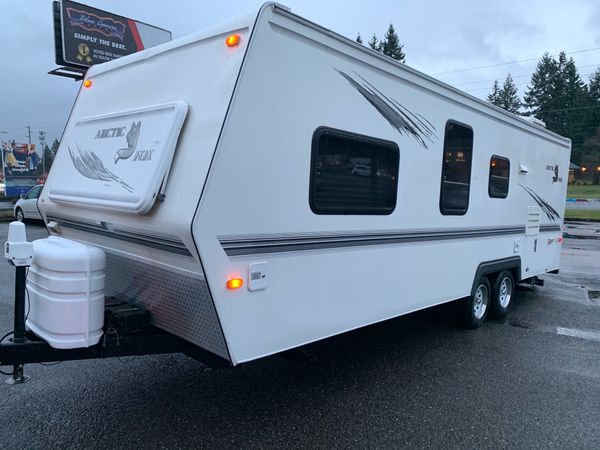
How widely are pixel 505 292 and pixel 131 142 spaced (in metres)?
5.37

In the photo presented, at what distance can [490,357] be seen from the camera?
495 cm

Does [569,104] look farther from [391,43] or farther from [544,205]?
[544,205]

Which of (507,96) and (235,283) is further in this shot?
(507,96)

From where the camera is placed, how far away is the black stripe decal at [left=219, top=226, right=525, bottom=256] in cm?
281

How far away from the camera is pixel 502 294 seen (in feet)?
20.9

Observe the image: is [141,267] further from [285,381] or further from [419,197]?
[419,197]

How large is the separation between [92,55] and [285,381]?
1626 cm

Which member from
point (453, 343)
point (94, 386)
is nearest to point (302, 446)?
point (94, 386)

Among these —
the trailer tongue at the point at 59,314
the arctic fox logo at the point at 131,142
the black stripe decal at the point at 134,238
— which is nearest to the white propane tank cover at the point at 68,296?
the trailer tongue at the point at 59,314

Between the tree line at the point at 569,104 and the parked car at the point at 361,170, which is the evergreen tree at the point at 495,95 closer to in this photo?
the tree line at the point at 569,104

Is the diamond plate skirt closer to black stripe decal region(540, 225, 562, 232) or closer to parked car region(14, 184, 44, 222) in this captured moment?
black stripe decal region(540, 225, 562, 232)

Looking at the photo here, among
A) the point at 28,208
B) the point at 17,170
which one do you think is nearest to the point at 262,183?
the point at 28,208

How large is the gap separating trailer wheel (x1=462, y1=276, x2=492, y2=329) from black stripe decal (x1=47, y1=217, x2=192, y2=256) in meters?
3.88

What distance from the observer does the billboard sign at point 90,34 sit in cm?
1580
